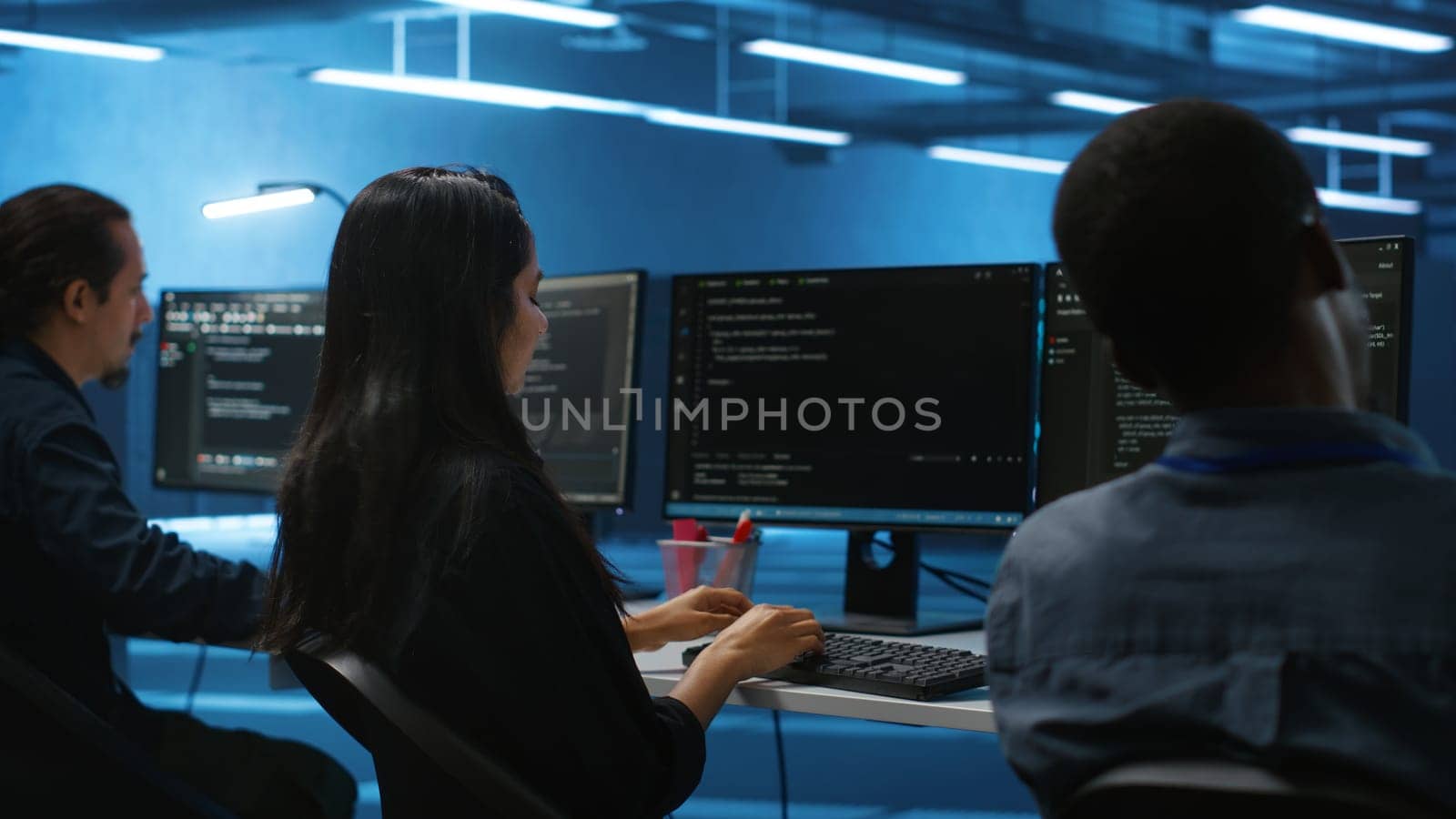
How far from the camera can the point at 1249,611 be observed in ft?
2.26

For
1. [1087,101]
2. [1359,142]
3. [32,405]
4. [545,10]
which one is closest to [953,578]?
[32,405]

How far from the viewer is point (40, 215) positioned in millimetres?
1932

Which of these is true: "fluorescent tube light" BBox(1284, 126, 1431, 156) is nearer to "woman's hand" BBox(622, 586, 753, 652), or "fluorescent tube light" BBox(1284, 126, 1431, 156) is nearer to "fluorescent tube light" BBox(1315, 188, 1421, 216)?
"fluorescent tube light" BBox(1315, 188, 1421, 216)

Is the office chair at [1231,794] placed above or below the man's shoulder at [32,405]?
below

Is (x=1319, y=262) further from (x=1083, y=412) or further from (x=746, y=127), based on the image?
(x=746, y=127)

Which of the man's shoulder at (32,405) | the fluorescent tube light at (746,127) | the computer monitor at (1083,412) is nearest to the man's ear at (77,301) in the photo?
the man's shoulder at (32,405)

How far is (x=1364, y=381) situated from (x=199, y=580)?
4.82ft

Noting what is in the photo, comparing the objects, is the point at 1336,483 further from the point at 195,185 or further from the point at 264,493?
the point at 195,185

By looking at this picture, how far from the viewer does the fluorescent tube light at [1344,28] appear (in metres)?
7.19

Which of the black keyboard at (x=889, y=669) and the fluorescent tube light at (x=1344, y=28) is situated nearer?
the black keyboard at (x=889, y=669)

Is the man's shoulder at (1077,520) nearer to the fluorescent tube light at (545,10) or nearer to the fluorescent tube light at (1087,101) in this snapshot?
the fluorescent tube light at (545,10)

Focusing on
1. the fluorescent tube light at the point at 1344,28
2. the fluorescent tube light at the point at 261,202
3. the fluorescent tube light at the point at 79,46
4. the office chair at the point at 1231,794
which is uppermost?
the fluorescent tube light at the point at 1344,28

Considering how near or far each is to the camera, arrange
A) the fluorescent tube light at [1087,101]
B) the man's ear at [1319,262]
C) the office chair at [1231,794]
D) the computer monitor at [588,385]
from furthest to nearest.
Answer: the fluorescent tube light at [1087,101]
the computer monitor at [588,385]
the man's ear at [1319,262]
the office chair at [1231,794]

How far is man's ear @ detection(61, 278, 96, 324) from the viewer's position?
1.94 meters
